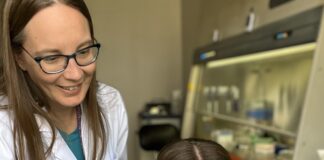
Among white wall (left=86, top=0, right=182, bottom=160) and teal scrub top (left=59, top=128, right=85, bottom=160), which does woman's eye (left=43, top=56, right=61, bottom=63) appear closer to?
teal scrub top (left=59, top=128, right=85, bottom=160)

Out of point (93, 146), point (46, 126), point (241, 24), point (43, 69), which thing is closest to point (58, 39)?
point (43, 69)

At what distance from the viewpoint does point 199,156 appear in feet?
3.17

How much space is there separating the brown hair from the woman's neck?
0.07 m

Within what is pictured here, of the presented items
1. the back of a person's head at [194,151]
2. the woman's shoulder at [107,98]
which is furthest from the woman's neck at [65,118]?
the back of a person's head at [194,151]

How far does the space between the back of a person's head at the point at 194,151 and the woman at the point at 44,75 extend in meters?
0.28

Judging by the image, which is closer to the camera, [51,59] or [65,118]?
[51,59]

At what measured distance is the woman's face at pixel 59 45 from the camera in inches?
36.2

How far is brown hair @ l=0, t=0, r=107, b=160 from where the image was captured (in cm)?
94

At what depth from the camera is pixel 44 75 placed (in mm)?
956

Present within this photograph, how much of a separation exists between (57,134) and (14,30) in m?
0.33

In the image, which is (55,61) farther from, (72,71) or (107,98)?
(107,98)

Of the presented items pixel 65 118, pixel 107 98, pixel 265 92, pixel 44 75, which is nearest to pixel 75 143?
pixel 65 118

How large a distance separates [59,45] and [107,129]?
0.44 m

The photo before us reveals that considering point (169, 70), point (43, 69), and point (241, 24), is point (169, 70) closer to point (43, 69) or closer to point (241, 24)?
point (241, 24)
